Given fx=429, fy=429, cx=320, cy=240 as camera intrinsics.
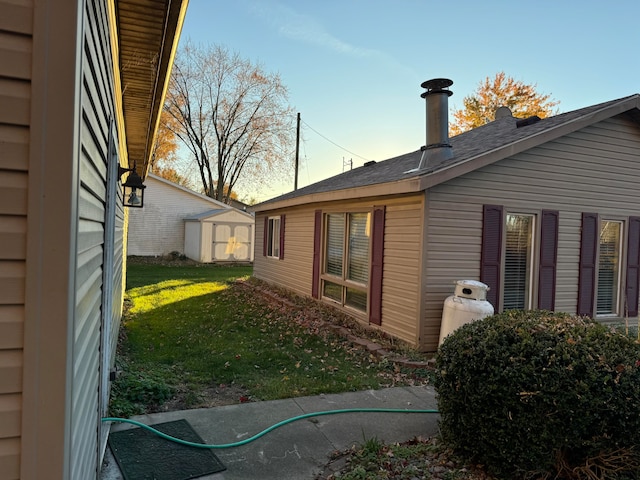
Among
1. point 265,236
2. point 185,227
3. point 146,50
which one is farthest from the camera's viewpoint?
point 185,227

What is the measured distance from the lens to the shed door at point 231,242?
870 inches

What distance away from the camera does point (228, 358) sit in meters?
6.03

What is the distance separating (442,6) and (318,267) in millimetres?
6703

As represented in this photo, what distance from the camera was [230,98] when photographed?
32.2 m

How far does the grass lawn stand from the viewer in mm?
4629

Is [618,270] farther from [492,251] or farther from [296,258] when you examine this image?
[296,258]

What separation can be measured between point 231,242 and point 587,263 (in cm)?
1775

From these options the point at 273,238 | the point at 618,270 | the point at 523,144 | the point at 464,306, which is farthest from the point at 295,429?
the point at 273,238

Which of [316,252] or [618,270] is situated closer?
[618,270]

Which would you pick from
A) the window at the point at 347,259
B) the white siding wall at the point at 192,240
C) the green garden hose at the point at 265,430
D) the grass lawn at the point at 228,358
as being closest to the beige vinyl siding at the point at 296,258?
the grass lawn at the point at 228,358

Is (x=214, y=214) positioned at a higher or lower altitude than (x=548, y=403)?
higher

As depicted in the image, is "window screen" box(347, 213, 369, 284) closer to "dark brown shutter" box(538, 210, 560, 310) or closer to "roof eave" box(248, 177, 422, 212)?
"roof eave" box(248, 177, 422, 212)

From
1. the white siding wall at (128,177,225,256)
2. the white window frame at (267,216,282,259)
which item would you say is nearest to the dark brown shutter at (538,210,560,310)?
the white window frame at (267,216,282,259)

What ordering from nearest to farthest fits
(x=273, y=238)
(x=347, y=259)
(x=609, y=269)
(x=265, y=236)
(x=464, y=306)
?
(x=464, y=306) < (x=609, y=269) < (x=347, y=259) < (x=273, y=238) < (x=265, y=236)
